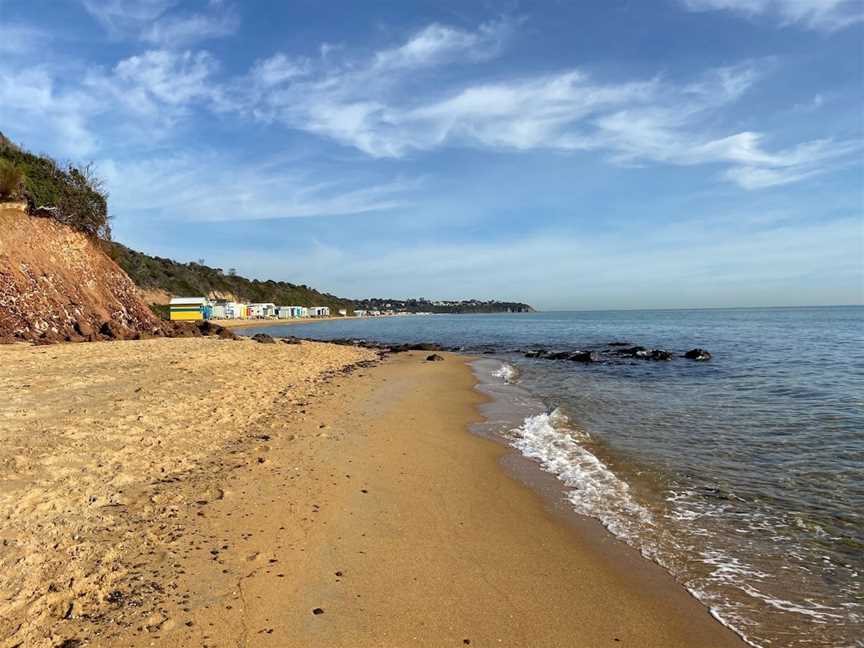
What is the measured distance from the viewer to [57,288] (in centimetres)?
2116

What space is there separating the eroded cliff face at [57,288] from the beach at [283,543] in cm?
1144

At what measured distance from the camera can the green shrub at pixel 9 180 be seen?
68.0ft

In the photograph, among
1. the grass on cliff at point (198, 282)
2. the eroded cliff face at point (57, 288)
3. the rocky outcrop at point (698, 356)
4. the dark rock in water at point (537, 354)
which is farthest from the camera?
the grass on cliff at point (198, 282)

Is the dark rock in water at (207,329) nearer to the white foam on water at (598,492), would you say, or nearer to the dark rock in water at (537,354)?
the dark rock in water at (537,354)

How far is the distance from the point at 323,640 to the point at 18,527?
3.41m

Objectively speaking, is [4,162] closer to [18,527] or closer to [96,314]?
[96,314]

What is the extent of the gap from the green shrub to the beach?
1622 cm

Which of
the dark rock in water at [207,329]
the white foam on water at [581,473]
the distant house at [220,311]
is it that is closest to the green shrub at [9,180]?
the dark rock in water at [207,329]

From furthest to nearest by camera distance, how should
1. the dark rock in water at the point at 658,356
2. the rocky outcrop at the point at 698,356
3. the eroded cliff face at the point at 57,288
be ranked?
1. the dark rock in water at the point at 658,356
2. the rocky outcrop at the point at 698,356
3. the eroded cliff face at the point at 57,288

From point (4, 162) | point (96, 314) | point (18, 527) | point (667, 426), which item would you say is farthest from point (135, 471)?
point (4, 162)

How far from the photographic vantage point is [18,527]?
472 centimetres

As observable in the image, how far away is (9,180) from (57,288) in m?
4.99

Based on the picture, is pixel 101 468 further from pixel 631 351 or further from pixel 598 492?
pixel 631 351

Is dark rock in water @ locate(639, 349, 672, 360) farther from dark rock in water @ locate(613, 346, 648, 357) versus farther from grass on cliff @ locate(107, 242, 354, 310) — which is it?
grass on cliff @ locate(107, 242, 354, 310)
